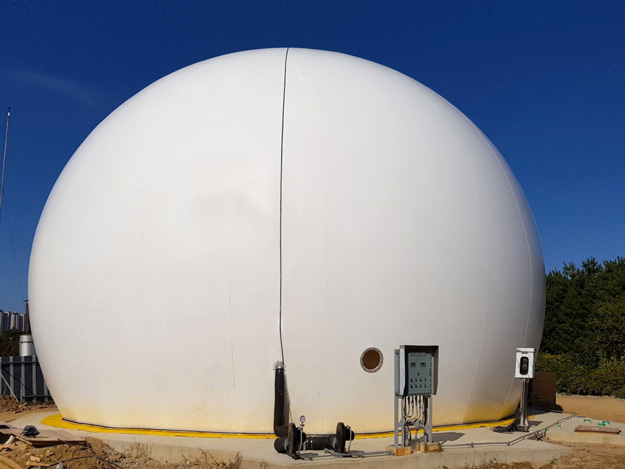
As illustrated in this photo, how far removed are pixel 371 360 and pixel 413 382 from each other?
86cm

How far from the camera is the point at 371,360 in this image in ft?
32.3

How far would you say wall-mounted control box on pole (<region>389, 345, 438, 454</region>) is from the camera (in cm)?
902

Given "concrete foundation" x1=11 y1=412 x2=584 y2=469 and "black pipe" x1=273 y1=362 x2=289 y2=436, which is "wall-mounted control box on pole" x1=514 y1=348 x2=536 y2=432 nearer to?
"concrete foundation" x1=11 y1=412 x2=584 y2=469

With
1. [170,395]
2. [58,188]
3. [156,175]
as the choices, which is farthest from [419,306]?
[58,188]

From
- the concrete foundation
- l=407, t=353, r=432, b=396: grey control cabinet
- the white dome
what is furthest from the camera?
the white dome

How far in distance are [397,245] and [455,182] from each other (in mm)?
1827

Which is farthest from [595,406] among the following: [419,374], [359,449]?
[359,449]

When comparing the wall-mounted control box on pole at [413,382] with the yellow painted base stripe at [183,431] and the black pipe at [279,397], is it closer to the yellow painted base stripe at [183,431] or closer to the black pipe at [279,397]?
the yellow painted base stripe at [183,431]

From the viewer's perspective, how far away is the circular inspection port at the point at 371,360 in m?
9.82

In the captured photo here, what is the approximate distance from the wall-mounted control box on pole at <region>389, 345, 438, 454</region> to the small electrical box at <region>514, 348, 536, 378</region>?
2.28 m

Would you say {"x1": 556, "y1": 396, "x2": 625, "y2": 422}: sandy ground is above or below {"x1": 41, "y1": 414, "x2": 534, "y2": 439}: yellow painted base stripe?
below

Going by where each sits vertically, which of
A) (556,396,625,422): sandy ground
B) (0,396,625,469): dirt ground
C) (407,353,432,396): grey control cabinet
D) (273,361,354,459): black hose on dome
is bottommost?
(556,396,625,422): sandy ground

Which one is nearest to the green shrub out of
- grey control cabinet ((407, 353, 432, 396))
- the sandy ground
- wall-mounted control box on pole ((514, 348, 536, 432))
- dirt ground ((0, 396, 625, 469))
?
the sandy ground

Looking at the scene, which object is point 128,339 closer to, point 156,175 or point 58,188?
point 156,175
